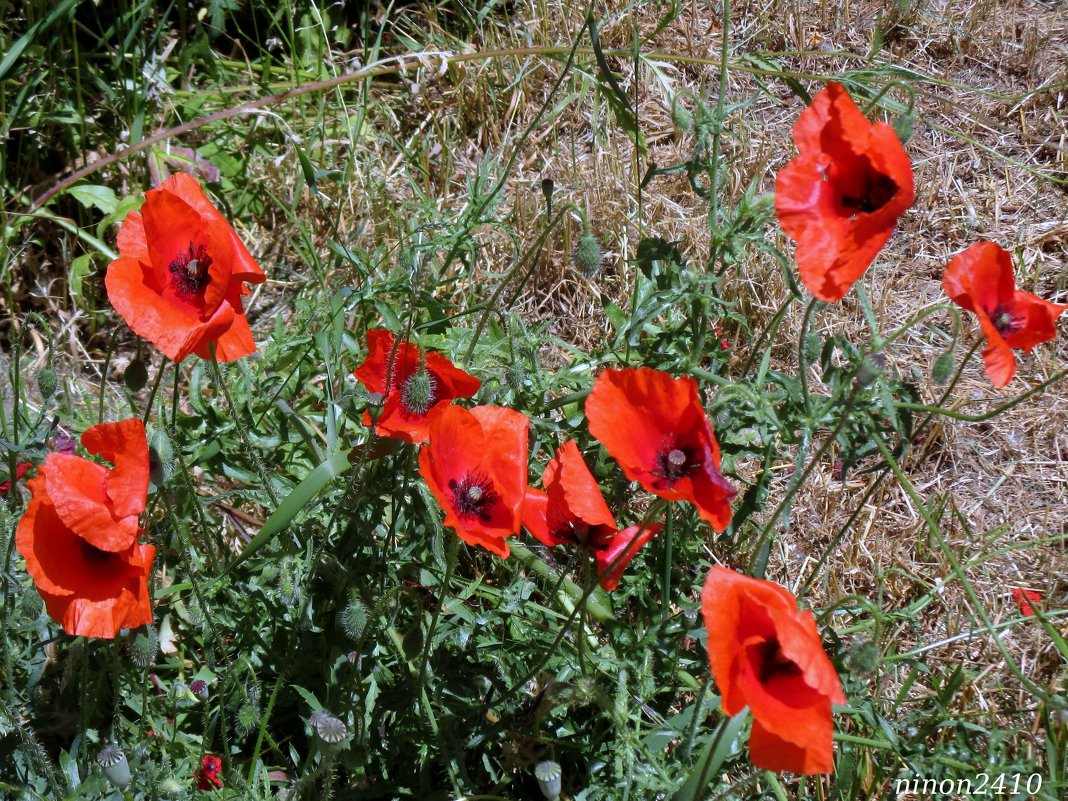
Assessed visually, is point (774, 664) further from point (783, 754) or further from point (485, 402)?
point (485, 402)

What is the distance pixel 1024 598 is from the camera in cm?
242

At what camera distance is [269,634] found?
2281mm

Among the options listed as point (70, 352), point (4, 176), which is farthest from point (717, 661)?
point (4, 176)

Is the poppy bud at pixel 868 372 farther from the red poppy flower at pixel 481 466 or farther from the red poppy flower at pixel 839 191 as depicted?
the red poppy flower at pixel 481 466

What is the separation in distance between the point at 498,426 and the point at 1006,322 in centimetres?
102

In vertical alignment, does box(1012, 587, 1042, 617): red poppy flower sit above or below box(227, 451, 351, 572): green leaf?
below

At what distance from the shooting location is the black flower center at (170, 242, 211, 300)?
1.81 m

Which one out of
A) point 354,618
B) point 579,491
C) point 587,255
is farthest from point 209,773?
point 587,255

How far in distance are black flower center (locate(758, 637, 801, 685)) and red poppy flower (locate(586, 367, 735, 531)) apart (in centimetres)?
20

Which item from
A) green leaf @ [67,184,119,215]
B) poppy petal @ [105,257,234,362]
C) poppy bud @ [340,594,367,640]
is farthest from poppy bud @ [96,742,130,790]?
green leaf @ [67,184,119,215]

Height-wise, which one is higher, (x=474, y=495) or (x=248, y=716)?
(x=474, y=495)

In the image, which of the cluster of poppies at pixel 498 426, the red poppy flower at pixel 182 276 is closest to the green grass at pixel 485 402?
the cluster of poppies at pixel 498 426

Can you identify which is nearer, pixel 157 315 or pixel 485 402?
pixel 157 315

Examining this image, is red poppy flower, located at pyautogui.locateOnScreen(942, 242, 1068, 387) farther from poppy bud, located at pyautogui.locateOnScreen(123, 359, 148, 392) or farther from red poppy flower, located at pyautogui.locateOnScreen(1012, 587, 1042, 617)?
poppy bud, located at pyautogui.locateOnScreen(123, 359, 148, 392)
